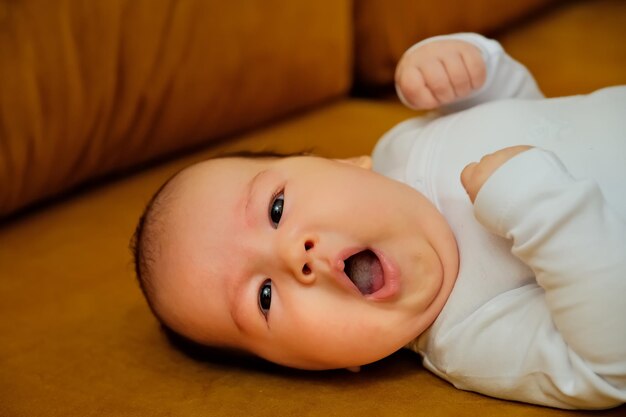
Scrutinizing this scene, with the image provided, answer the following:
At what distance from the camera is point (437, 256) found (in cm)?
96

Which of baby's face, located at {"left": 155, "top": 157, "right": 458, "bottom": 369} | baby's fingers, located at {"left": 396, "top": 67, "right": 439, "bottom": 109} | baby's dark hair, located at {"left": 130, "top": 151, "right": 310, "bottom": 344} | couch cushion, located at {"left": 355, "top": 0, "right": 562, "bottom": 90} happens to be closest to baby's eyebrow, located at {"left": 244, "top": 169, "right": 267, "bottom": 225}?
baby's face, located at {"left": 155, "top": 157, "right": 458, "bottom": 369}

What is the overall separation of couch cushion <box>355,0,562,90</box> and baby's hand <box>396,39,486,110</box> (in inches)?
28.1

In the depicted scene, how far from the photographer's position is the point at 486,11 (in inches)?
79.4

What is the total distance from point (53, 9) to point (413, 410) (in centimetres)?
86

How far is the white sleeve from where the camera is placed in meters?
0.82

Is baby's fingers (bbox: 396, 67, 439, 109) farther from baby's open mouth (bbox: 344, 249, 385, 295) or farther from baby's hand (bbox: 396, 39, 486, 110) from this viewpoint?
baby's open mouth (bbox: 344, 249, 385, 295)

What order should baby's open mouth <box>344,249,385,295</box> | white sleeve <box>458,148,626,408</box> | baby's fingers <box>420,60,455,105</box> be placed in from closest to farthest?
white sleeve <box>458,148,626,408</box>, baby's open mouth <box>344,249,385,295</box>, baby's fingers <box>420,60,455,105</box>

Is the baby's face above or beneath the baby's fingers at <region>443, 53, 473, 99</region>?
beneath

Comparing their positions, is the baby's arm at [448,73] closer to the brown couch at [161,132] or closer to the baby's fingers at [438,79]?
the baby's fingers at [438,79]

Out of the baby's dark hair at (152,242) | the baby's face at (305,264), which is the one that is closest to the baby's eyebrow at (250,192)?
the baby's face at (305,264)

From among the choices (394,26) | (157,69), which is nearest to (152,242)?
(157,69)

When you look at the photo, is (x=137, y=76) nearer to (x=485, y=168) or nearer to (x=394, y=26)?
(x=394, y=26)

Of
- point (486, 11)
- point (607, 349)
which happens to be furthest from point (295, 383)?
point (486, 11)

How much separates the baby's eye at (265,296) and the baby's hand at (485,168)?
0.26 metres
